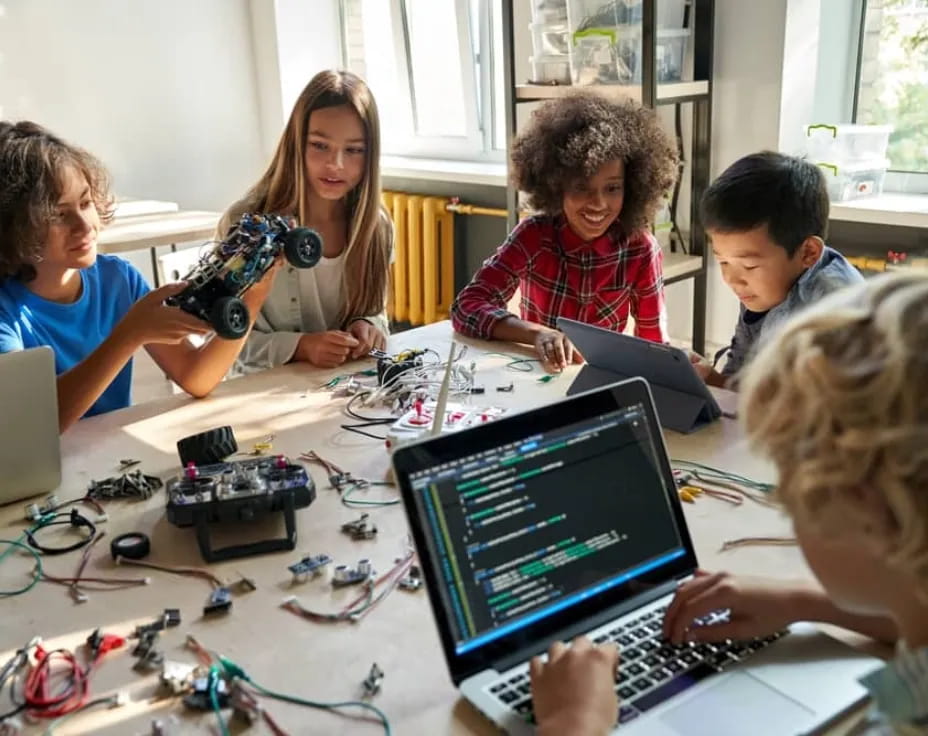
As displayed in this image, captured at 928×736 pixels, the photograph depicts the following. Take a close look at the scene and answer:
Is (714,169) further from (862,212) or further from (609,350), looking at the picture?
(609,350)

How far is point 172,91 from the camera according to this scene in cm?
371

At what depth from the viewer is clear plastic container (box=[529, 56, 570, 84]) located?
8.90 feet

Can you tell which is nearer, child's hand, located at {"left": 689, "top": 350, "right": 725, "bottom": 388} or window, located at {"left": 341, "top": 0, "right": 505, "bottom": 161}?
child's hand, located at {"left": 689, "top": 350, "right": 725, "bottom": 388}

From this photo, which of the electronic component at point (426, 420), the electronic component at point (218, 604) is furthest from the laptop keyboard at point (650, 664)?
the electronic component at point (426, 420)

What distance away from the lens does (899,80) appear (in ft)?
8.43

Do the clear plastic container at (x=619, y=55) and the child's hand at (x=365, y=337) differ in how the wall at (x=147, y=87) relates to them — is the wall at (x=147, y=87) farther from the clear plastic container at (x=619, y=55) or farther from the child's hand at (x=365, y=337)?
the child's hand at (x=365, y=337)

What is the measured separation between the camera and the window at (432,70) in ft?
11.5

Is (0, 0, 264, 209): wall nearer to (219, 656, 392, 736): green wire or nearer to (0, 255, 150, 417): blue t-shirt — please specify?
(0, 255, 150, 417): blue t-shirt

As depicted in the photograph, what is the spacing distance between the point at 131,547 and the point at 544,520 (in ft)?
1.72

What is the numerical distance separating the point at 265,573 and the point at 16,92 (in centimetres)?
300

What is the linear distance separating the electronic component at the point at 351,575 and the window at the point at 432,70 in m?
2.81

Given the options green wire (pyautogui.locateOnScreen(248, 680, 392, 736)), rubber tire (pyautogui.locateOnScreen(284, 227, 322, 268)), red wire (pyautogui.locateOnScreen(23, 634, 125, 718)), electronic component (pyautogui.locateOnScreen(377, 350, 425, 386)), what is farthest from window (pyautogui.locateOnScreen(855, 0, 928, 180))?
red wire (pyautogui.locateOnScreen(23, 634, 125, 718))

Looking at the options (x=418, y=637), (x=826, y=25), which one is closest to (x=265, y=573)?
(x=418, y=637)

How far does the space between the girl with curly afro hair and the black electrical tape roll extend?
39.5 inches
